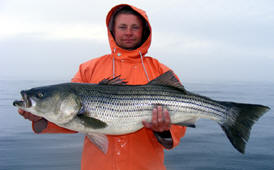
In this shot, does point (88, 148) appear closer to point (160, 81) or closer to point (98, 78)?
point (98, 78)

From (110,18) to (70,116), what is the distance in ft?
7.71

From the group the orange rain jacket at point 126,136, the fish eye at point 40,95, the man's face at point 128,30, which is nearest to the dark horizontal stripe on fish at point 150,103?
the orange rain jacket at point 126,136

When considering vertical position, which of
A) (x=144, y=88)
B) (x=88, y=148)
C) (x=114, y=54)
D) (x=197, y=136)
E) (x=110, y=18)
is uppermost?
(x=110, y=18)

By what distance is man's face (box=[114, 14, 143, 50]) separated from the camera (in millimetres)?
3924

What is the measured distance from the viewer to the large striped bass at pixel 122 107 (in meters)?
3.12

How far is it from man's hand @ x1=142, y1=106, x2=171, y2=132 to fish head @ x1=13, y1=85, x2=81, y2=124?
107cm

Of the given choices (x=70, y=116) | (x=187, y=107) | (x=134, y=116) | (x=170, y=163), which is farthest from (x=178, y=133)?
(x=170, y=163)

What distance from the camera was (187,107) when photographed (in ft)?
11.0

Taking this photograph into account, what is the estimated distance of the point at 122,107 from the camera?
3195mm

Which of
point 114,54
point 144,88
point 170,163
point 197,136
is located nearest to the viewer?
point 144,88

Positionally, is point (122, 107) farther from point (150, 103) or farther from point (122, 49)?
point (122, 49)

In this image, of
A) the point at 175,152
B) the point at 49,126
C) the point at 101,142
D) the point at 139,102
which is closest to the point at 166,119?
the point at 139,102

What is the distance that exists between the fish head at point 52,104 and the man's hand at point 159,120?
107 cm

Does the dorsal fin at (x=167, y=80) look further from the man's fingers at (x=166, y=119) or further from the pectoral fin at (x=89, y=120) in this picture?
the pectoral fin at (x=89, y=120)
